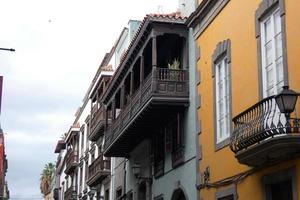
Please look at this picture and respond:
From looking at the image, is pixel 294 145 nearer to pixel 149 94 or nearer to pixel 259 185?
pixel 259 185

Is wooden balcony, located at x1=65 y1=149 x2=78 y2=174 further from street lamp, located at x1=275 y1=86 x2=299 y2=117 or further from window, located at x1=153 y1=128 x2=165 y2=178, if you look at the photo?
street lamp, located at x1=275 y1=86 x2=299 y2=117

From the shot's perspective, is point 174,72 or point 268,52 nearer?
point 268,52

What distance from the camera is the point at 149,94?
1786cm

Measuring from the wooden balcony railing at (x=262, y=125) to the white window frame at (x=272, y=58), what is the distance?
0.83 metres

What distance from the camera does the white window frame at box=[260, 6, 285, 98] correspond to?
11977 millimetres

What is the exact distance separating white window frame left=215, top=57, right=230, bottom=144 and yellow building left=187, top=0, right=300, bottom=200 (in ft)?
0.08

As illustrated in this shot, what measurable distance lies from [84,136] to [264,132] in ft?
103

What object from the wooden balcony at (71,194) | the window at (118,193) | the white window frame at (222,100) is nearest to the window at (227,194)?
the white window frame at (222,100)

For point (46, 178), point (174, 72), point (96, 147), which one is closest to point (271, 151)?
point (174, 72)

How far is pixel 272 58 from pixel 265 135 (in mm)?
2231

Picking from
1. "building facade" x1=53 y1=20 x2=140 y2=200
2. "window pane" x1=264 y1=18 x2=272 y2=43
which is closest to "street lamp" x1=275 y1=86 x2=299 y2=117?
"window pane" x1=264 y1=18 x2=272 y2=43

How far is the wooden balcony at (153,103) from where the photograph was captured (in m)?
17.7

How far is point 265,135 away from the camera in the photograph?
10719 millimetres

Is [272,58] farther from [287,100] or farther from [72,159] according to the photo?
[72,159]
